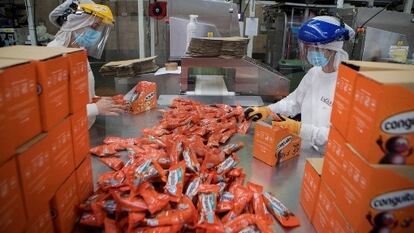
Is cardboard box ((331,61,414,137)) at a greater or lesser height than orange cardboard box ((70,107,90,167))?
greater

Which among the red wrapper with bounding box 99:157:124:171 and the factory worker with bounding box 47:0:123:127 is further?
the factory worker with bounding box 47:0:123:127

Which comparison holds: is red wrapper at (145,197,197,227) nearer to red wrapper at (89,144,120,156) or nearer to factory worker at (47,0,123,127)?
red wrapper at (89,144,120,156)

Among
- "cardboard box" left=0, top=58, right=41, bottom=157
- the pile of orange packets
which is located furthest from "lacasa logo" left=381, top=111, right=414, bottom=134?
"cardboard box" left=0, top=58, right=41, bottom=157

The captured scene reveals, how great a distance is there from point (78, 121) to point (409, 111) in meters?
0.92

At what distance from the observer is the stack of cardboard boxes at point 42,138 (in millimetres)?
625

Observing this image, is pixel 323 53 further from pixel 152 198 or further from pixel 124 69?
pixel 124 69

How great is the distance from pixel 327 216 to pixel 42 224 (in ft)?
2.64

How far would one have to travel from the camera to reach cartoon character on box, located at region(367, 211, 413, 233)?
0.69 m

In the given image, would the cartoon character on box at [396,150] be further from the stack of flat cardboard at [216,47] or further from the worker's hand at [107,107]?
the stack of flat cardboard at [216,47]

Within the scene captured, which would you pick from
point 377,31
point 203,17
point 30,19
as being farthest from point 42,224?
point 30,19

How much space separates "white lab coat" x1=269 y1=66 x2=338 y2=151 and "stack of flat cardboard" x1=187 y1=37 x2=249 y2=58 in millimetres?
603

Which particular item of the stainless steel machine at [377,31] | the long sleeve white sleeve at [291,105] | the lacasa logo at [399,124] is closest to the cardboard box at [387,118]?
the lacasa logo at [399,124]

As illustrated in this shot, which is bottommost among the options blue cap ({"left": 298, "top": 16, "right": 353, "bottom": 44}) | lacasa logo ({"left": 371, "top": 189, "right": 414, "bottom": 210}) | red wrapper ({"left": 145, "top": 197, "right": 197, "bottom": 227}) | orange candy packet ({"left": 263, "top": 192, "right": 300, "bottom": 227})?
orange candy packet ({"left": 263, "top": 192, "right": 300, "bottom": 227})

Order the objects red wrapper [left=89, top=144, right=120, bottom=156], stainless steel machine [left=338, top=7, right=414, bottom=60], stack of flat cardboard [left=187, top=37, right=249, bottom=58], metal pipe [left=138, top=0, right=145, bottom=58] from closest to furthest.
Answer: red wrapper [left=89, top=144, right=120, bottom=156], stack of flat cardboard [left=187, top=37, right=249, bottom=58], stainless steel machine [left=338, top=7, right=414, bottom=60], metal pipe [left=138, top=0, right=145, bottom=58]
